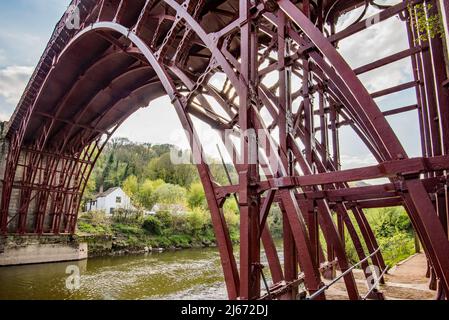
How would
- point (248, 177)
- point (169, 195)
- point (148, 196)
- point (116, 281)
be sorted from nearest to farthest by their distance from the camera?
1. point (248, 177)
2. point (116, 281)
3. point (169, 195)
4. point (148, 196)

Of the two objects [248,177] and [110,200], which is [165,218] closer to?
[110,200]

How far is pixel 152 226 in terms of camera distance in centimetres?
2978

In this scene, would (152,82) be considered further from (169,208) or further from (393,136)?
(169,208)

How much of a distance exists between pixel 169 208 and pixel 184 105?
93.6 ft

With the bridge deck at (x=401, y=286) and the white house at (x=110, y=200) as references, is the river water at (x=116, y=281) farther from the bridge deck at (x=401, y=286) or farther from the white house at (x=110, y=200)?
the white house at (x=110, y=200)

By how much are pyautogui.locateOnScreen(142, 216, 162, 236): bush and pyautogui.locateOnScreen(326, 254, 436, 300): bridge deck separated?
921 inches

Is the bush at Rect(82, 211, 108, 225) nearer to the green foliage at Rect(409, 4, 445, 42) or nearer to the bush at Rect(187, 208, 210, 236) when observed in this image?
the bush at Rect(187, 208, 210, 236)

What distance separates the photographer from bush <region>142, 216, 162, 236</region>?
1164 inches

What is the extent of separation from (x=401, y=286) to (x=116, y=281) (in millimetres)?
12286

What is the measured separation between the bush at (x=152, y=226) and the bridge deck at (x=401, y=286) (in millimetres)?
23398

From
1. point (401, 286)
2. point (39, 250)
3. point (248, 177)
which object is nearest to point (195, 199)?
point (39, 250)

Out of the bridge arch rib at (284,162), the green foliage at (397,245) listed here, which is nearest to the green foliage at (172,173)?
the green foliage at (397,245)
